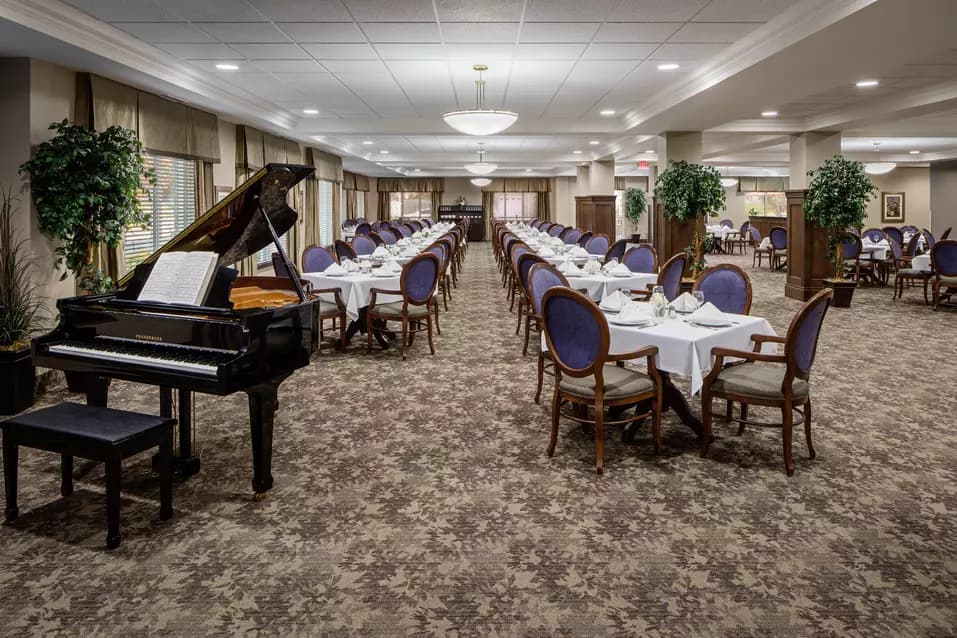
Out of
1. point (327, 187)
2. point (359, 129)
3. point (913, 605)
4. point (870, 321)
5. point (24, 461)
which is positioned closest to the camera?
point (913, 605)

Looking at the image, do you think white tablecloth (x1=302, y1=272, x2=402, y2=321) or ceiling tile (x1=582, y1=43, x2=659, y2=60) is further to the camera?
white tablecloth (x1=302, y1=272, x2=402, y2=321)

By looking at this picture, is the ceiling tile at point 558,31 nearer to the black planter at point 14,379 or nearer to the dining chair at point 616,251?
the dining chair at point 616,251

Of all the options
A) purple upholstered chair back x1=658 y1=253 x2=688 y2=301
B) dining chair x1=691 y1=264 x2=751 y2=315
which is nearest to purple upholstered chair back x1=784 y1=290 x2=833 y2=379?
dining chair x1=691 y1=264 x2=751 y2=315

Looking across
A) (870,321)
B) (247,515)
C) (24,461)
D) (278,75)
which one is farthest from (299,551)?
(870,321)

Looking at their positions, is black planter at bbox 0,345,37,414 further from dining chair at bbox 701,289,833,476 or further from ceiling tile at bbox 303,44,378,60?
dining chair at bbox 701,289,833,476

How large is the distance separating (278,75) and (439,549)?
594cm

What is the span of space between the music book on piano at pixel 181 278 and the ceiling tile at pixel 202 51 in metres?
3.22

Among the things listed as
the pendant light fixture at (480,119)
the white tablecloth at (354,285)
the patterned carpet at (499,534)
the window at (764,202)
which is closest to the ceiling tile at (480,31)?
the pendant light fixture at (480,119)

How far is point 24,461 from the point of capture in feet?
12.4

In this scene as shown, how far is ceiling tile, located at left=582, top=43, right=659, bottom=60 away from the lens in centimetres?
592

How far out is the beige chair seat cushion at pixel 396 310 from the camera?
20.5 feet

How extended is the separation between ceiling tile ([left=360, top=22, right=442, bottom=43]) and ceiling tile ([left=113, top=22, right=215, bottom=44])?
1.35 meters

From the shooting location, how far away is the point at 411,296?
6.28 metres

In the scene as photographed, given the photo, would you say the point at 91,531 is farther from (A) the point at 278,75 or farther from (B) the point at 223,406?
(A) the point at 278,75
